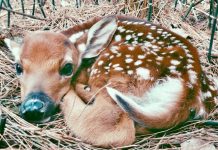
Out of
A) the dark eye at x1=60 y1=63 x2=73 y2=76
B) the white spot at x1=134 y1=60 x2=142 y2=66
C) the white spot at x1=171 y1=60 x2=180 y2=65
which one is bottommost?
the dark eye at x1=60 y1=63 x2=73 y2=76

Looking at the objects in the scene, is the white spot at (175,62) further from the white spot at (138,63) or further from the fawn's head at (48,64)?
the fawn's head at (48,64)

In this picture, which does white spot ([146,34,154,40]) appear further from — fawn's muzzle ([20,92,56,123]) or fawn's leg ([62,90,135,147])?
fawn's muzzle ([20,92,56,123])

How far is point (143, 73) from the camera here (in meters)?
3.61

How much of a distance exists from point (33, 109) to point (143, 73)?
801mm

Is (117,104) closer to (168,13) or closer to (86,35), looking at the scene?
(86,35)

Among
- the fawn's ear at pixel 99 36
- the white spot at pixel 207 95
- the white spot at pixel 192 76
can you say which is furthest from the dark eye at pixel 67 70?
the white spot at pixel 207 95

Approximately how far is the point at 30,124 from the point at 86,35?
3.11 feet

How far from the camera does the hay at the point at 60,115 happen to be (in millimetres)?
3311

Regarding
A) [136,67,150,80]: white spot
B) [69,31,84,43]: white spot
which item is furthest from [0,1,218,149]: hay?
[69,31,84,43]: white spot

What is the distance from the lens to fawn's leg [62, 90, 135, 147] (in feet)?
10.7

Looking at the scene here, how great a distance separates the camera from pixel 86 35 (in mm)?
4074

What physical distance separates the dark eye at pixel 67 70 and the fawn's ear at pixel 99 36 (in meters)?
0.27

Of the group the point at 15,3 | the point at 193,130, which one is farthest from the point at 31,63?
the point at 15,3

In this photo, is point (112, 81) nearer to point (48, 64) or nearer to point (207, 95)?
point (48, 64)
